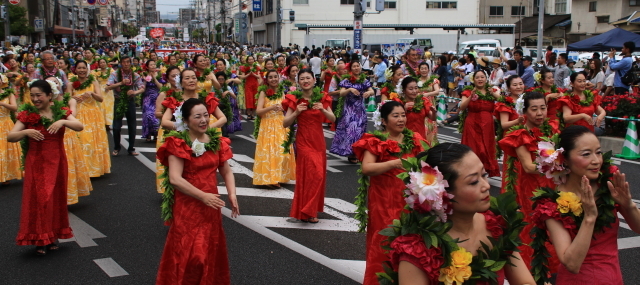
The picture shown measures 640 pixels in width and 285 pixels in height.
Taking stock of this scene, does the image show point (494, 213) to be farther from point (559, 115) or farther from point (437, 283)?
point (559, 115)

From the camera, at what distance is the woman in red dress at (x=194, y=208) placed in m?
4.96

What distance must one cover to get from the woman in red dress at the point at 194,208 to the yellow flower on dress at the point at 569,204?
8.15ft

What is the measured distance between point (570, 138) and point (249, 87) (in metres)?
15.4

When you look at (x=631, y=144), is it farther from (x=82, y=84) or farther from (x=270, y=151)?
(x=82, y=84)

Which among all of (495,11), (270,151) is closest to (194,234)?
(270,151)

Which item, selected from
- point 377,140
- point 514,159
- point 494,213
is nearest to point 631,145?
point 514,159

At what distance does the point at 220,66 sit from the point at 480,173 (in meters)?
13.1

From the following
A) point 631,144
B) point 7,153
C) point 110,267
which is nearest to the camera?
point 110,267

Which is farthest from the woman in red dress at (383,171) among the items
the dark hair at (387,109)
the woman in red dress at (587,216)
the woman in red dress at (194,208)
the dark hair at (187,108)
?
the woman in red dress at (587,216)

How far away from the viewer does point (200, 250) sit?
16.3 feet

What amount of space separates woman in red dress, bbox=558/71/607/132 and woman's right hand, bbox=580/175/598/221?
6083 mm

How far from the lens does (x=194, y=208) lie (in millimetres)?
5105

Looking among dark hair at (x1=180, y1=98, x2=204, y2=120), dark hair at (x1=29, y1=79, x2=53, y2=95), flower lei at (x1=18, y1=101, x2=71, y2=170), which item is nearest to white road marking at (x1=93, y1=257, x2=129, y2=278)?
flower lei at (x1=18, y1=101, x2=71, y2=170)

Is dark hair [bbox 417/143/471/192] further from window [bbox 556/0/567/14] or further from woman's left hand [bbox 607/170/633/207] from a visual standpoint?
window [bbox 556/0/567/14]
